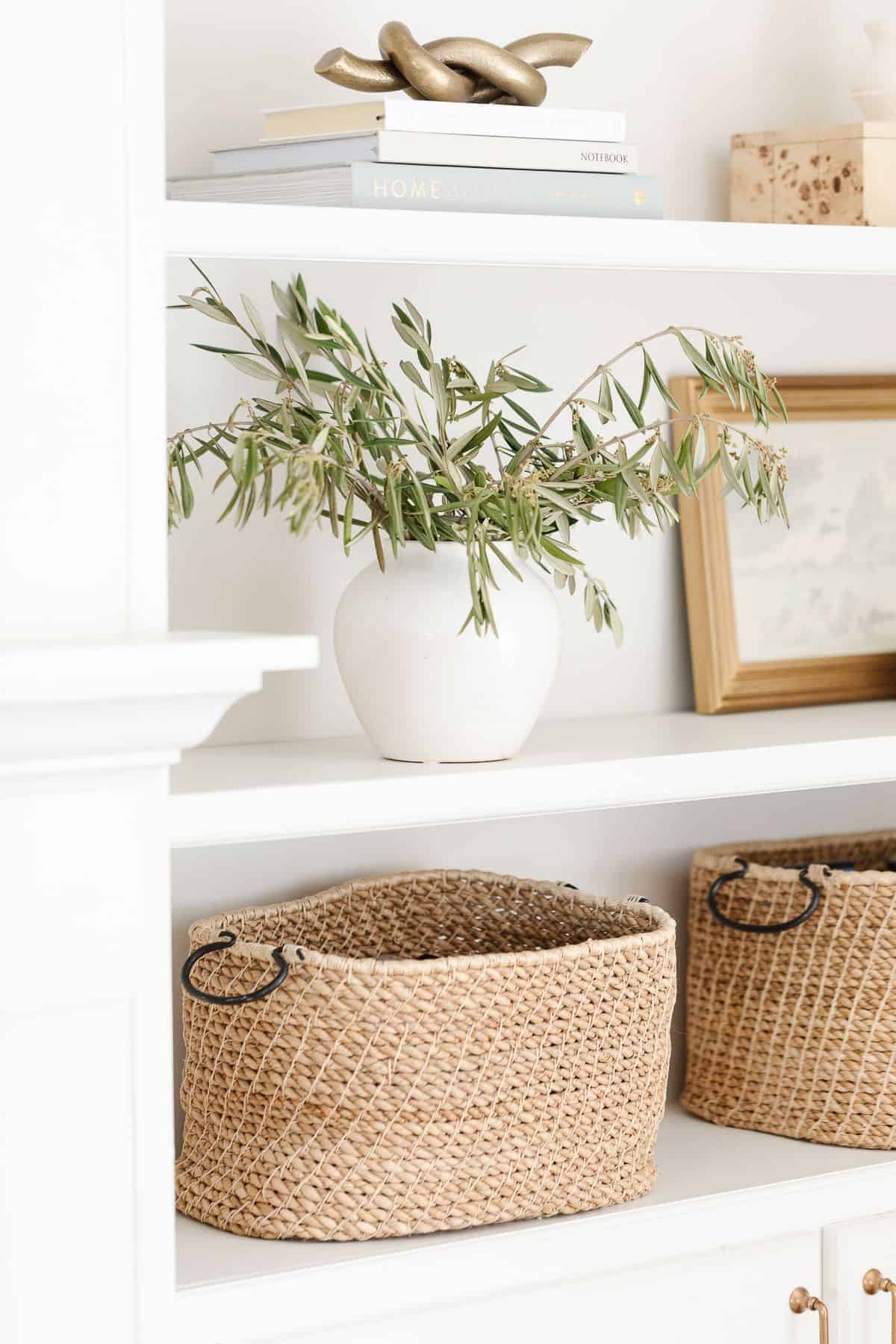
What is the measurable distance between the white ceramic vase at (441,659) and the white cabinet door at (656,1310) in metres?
0.42

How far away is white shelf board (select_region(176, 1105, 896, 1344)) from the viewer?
4.16ft

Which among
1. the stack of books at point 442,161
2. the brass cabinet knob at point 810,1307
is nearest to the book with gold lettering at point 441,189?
the stack of books at point 442,161

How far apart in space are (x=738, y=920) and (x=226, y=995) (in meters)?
0.53

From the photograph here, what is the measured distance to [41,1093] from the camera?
1111 mm

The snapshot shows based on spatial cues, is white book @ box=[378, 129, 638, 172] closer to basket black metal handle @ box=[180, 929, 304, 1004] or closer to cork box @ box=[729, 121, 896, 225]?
cork box @ box=[729, 121, 896, 225]

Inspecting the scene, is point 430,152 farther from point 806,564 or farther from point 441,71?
point 806,564

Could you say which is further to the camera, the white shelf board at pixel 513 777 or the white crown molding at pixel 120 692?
the white shelf board at pixel 513 777

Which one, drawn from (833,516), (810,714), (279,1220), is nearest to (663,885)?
(810,714)

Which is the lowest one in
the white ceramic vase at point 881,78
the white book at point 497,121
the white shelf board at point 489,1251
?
the white shelf board at point 489,1251

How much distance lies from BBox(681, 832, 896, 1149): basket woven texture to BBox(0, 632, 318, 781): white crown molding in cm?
71

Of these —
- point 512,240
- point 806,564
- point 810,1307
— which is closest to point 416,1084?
point 810,1307

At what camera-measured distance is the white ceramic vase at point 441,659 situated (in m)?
1.35

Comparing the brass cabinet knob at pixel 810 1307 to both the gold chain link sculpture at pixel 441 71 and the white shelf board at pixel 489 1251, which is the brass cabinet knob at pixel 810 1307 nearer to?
the white shelf board at pixel 489 1251

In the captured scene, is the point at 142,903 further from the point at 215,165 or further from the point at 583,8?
the point at 583,8
